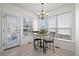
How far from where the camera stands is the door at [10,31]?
326cm

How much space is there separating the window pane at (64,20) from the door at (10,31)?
2.23 meters

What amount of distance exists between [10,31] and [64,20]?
2661 millimetres

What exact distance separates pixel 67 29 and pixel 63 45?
0.78 m

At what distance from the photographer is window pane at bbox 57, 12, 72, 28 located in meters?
3.52

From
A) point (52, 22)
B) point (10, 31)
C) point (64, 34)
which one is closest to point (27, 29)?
point (10, 31)

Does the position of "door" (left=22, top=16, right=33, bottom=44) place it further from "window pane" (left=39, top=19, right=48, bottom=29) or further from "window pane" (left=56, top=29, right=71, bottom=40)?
"window pane" (left=56, top=29, right=71, bottom=40)

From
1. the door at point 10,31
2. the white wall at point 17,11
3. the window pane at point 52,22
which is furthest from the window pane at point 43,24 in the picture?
the door at point 10,31

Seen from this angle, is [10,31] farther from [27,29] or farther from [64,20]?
[64,20]

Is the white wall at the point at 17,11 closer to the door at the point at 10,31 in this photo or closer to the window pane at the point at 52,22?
the door at the point at 10,31

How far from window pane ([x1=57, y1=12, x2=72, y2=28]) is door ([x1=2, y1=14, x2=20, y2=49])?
2234mm

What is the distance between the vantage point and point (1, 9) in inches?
120

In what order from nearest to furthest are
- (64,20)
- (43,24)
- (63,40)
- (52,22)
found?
(63,40) < (64,20) < (52,22) < (43,24)

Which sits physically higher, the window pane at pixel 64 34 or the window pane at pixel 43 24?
the window pane at pixel 43 24

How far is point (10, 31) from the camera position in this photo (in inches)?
142
